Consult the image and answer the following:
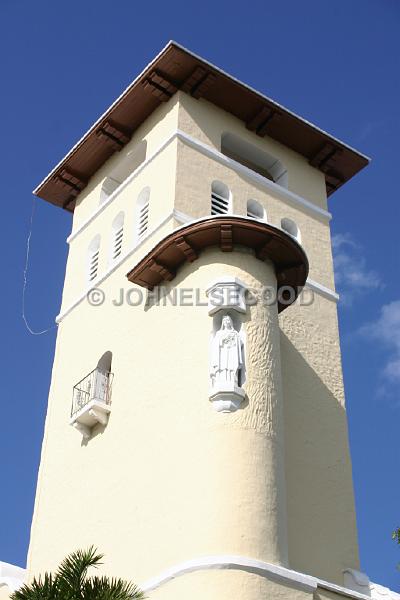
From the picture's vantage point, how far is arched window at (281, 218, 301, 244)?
24312 mm

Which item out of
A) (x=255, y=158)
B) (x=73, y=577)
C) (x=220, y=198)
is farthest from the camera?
(x=255, y=158)

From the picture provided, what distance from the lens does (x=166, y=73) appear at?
24.1 meters

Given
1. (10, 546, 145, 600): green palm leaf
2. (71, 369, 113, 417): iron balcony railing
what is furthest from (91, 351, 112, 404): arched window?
(10, 546, 145, 600): green palm leaf

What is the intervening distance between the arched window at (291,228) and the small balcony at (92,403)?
5900 mm

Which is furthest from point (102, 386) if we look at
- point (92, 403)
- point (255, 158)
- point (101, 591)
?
point (255, 158)

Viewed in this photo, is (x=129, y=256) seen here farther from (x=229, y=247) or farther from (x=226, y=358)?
(x=226, y=358)

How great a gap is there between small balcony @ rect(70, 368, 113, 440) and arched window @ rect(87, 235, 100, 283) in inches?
154

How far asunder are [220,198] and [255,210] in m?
1.10

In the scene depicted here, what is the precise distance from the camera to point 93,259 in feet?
82.6

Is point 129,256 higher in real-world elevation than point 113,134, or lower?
lower

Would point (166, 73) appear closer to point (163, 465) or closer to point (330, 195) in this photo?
point (330, 195)

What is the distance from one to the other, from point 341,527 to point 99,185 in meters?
11.6

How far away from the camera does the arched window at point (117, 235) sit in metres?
24.0

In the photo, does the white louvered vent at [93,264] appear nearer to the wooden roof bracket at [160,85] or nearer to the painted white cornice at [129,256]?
the painted white cornice at [129,256]
